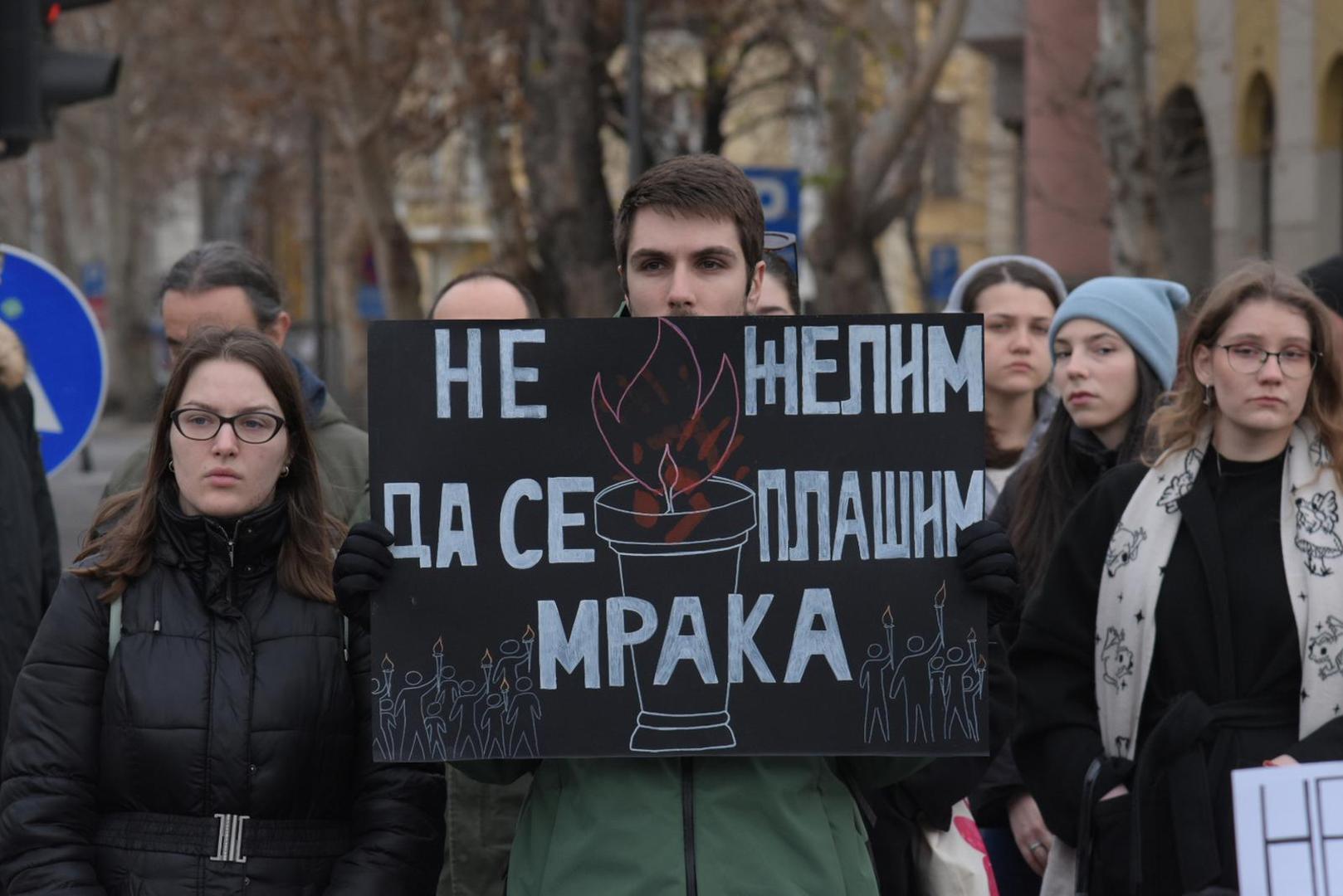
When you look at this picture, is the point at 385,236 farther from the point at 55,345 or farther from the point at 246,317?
the point at 246,317

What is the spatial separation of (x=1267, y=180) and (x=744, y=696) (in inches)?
680

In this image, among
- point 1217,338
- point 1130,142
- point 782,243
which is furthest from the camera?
point 1130,142

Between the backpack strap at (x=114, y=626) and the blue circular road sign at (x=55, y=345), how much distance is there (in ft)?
12.9

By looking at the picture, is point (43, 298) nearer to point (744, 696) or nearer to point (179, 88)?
point (744, 696)

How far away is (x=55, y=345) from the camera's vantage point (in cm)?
762

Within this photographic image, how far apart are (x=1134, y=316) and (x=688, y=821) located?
2.27 m

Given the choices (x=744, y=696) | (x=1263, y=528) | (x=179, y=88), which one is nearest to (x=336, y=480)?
(x=744, y=696)

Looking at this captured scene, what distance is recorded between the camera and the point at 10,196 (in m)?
51.0

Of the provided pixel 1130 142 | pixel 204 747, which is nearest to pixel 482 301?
pixel 204 747

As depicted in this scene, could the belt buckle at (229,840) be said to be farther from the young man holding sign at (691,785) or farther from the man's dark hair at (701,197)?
the man's dark hair at (701,197)

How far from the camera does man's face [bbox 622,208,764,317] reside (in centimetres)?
355

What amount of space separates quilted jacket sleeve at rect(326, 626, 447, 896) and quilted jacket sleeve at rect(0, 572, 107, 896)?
0.45 metres

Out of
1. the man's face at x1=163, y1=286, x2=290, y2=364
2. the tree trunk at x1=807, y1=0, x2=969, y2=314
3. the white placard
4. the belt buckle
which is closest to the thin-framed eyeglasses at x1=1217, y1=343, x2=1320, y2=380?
the white placard

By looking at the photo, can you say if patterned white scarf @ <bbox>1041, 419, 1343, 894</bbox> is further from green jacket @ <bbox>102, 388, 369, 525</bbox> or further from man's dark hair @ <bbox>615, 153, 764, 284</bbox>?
green jacket @ <bbox>102, 388, 369, 525</bbox>
